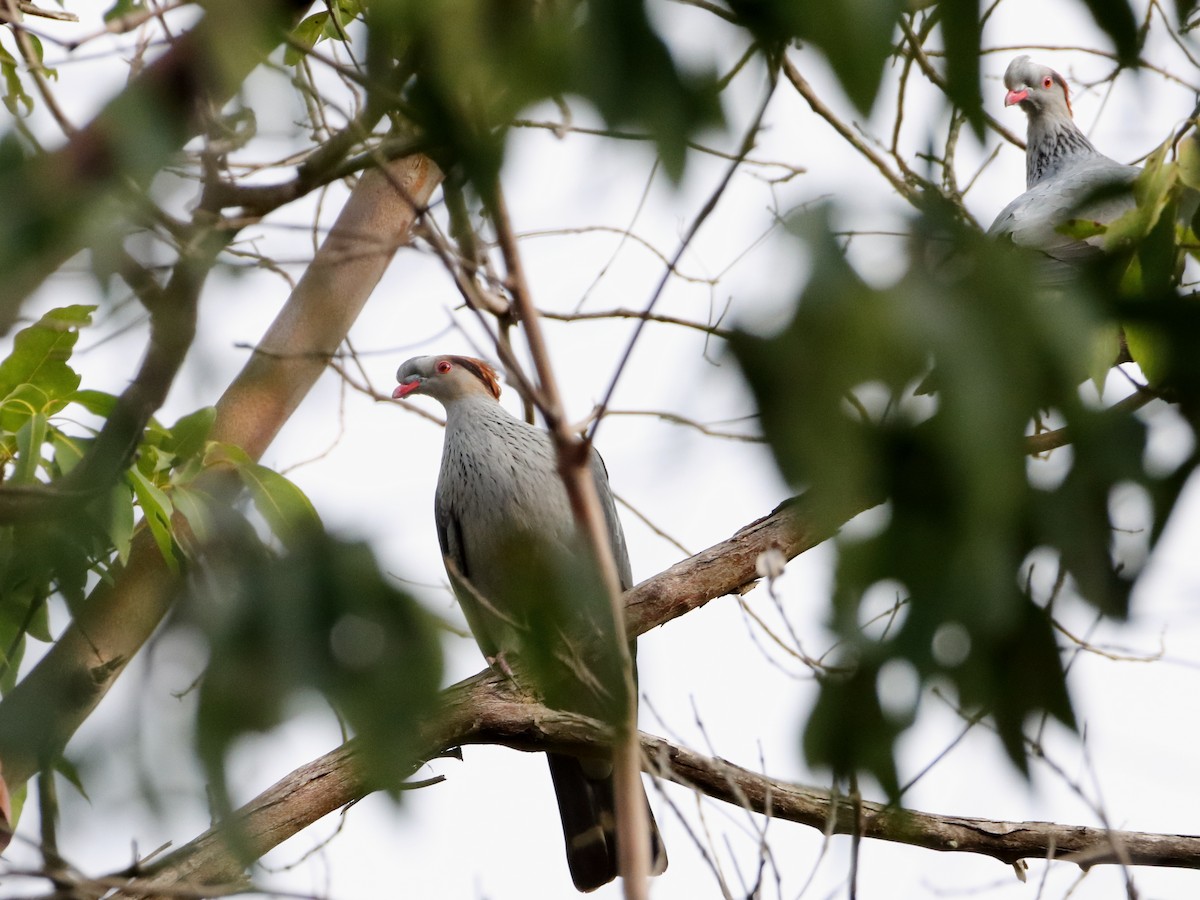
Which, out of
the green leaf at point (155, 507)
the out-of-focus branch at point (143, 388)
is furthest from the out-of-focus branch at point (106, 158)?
the green leaf at point (155, 507)

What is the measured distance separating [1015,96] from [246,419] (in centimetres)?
455

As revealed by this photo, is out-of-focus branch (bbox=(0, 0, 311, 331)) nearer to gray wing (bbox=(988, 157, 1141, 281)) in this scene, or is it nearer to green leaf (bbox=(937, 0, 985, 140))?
green leaf (bbox=(937, 0, 985, 140))

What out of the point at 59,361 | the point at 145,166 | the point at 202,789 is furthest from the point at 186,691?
the point at 59,361

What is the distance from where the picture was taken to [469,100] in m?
1.10

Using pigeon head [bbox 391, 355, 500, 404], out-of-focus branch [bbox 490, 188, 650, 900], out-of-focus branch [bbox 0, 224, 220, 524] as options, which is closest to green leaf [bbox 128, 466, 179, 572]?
out-of-focus branch [bbox 0, 224, 220, 524]

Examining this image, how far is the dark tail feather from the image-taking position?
468cm

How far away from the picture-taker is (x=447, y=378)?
18.8ft

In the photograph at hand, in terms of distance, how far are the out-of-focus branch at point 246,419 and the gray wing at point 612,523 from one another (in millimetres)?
1701

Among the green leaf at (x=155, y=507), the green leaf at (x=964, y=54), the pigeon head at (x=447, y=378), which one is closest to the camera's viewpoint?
the green leaf at (x=964, y=54)

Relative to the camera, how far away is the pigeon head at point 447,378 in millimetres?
5684

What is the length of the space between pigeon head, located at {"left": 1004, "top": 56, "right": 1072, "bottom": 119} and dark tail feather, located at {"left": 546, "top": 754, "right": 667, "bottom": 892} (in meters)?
3.79

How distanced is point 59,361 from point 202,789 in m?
1.61

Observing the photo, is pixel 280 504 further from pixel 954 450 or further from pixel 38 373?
pixel 38 373

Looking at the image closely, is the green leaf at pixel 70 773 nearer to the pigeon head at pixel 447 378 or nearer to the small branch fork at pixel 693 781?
the small branch fork at pixel 693 781
